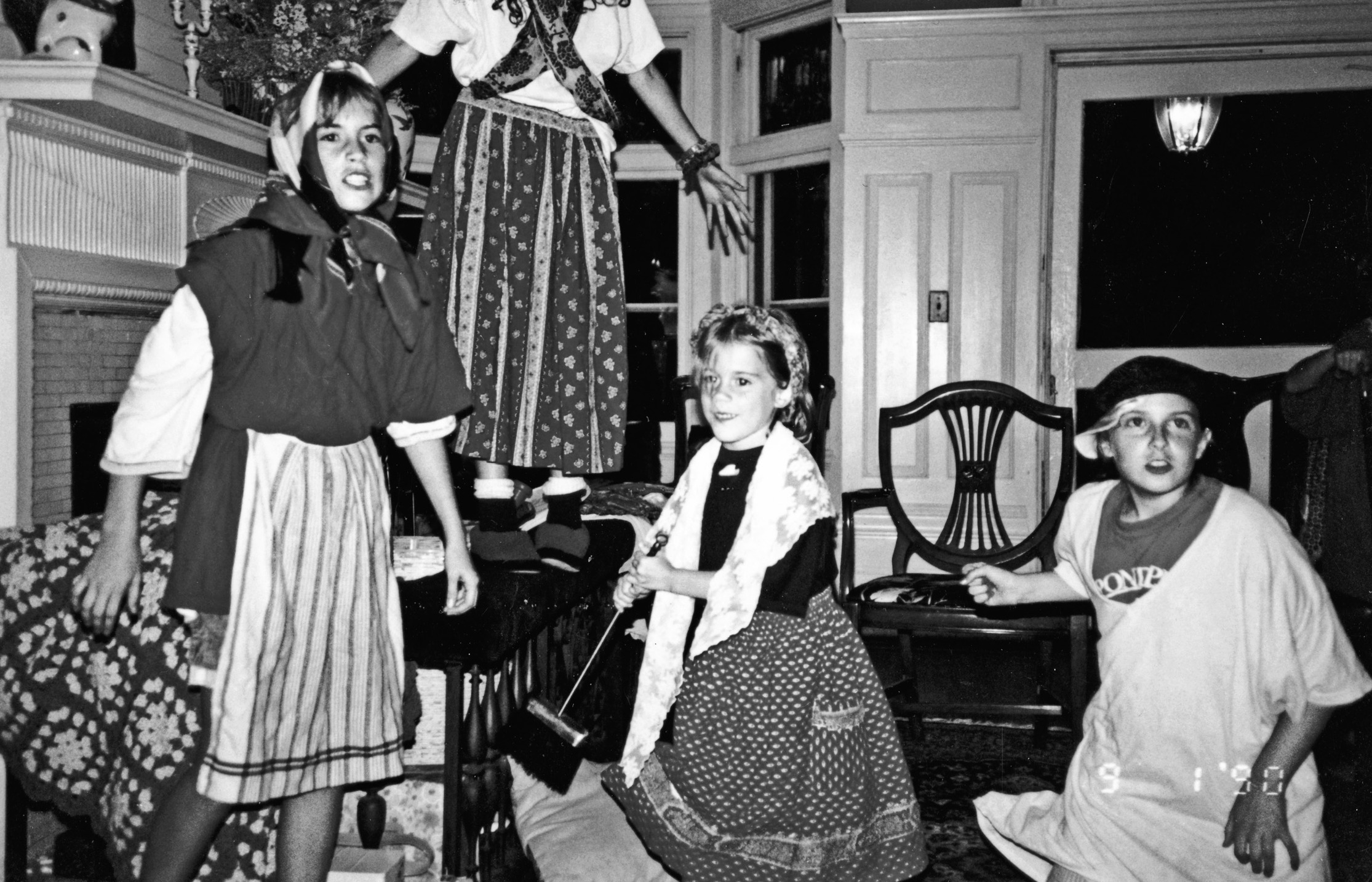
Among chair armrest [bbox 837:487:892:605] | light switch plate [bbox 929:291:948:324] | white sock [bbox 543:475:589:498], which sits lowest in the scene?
chair armrest [bbox 837:487:892:605]

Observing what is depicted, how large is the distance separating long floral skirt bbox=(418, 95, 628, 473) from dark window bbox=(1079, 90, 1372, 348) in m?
2.80

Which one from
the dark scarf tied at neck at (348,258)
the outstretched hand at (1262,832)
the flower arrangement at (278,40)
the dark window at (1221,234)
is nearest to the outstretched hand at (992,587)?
the outstretched hand at (1262,832)

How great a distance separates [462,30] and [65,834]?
2.13 m

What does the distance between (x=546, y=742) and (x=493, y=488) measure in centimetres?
59

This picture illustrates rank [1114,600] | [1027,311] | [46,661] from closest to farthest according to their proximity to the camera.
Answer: [1114,600]
[46,661]
[1027,311]

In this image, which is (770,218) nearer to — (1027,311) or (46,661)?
(1027,311)

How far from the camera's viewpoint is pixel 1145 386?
1.93 meters

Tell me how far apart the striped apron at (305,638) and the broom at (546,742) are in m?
0.65

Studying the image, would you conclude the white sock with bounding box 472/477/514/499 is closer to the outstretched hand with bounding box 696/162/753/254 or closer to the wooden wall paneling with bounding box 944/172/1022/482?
the outstretched hand with bounding box 696/162/753/254

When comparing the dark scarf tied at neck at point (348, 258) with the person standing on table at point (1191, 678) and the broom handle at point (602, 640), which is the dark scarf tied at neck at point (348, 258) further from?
the person standing on table at point (1191, 678)

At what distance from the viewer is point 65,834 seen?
276cm

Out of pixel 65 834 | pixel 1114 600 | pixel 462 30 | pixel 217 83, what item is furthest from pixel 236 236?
pixel 217 83

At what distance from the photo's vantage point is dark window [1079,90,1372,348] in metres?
4.75

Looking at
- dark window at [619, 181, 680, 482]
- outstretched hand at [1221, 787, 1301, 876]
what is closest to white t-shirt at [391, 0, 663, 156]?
outstretched hand at [1221, 787, 1301, 876]
